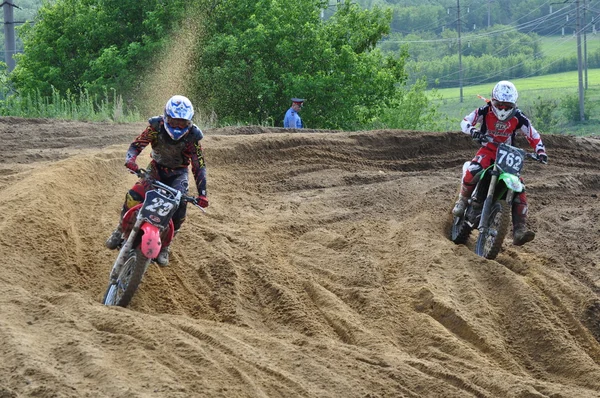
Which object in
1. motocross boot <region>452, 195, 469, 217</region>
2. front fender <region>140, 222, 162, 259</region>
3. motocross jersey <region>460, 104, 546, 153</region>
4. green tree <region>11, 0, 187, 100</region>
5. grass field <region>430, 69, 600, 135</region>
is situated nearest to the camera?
front fender <region>140, 222, 162, 259</region>

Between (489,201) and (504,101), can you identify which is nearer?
(489,201)

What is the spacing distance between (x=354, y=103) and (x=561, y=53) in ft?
277

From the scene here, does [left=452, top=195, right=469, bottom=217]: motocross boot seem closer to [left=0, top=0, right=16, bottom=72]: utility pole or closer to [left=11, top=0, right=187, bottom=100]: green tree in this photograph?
[left=11, top=0, right=187, bottom=100]: green tree

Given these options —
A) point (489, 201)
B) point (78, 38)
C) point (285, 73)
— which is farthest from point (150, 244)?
point (78, 38)

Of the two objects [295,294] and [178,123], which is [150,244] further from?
[295,294]

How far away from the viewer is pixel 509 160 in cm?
1105

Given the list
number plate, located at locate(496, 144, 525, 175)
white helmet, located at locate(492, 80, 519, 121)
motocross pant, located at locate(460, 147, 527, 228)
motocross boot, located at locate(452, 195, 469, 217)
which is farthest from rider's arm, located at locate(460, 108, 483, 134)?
motocross boot, located at locate(452, 195, 469, 217)

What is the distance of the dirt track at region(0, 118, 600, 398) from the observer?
22.4ft

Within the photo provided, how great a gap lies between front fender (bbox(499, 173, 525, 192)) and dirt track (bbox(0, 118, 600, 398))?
977 mm

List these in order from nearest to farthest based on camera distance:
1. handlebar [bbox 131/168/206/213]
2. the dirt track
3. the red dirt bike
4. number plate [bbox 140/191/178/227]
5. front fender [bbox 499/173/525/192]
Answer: the dirt track < the red dirt bike < number plate [bbox 140/191/178/227] < handlebar [bbox 131/168/206/213] < front fender [bbox 499/173/525/192]

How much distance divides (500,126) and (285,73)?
2333 centimetres

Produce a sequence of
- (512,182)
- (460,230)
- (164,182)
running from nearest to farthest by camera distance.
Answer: (164,182) → (512,182) → (460,230)

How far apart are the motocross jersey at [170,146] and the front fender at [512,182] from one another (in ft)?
12.3

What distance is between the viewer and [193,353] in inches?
273
